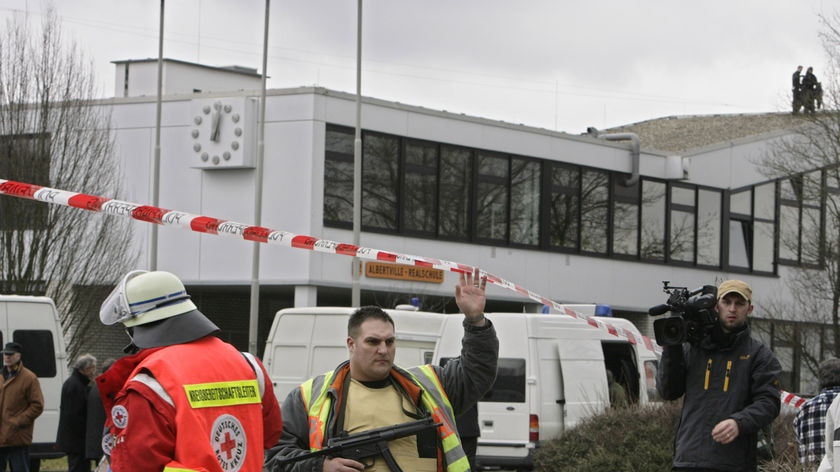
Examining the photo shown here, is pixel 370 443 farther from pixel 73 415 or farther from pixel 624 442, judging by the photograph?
pixel 73 415

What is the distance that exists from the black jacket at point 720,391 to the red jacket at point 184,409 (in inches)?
144

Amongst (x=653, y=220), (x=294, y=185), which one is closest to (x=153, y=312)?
(x=294, y=185)

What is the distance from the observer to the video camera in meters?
7.95

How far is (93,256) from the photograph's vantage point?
32.1 m

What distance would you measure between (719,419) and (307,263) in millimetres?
26505

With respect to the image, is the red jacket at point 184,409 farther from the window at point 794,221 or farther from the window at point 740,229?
the window at point 740,229

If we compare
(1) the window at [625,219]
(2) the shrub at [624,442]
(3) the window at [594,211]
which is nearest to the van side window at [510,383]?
(2) the shrub at [624,442]

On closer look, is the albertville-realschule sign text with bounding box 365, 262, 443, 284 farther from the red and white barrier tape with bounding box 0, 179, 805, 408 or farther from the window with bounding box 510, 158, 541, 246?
the red and white barrier tape with bounding box 0, 179, 805, 408

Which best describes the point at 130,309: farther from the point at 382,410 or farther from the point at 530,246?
the point at 530,246

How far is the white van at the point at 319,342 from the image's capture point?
1925cm

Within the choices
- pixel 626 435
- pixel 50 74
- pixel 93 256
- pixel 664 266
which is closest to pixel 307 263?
pixel 93 256

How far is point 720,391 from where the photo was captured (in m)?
8.05

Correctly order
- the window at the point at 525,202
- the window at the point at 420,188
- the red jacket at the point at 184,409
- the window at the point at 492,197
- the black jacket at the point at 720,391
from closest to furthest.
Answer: the red jacket at the point at 184,409 → the black jacket at the point at 720,391 → the window at the point at 420,188 → the window at the point at 492,197 → the window at the point at 525,202

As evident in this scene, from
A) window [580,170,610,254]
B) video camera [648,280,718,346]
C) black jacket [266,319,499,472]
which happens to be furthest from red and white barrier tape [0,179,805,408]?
window [580,170,610,254]
